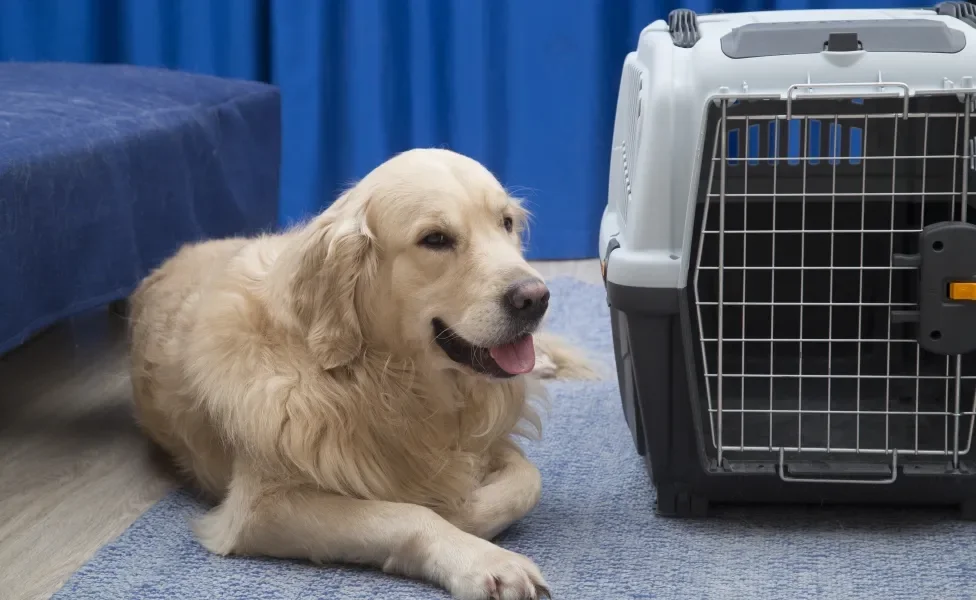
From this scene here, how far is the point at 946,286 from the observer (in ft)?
4.46

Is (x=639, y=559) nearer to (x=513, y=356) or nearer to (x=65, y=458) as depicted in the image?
(x=513, y=356)

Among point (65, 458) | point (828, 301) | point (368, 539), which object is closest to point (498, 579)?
point (368, 539)

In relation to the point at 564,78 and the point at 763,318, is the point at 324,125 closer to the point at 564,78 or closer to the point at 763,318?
the point at 564,78

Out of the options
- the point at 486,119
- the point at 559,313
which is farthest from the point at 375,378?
the point at 486,119

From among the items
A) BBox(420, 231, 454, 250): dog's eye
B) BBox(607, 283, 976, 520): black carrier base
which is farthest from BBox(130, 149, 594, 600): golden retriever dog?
BBox(607, 283, 976, 520): black carrier base

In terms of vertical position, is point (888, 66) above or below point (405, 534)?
above

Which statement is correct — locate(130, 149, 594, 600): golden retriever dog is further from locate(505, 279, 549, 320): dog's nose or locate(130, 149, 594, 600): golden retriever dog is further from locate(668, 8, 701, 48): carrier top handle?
locate(668, 8, 701, 48): carrier top handle

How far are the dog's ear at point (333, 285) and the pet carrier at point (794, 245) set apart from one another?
32 cm

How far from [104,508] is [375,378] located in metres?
0.50

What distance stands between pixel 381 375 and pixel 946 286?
2.30 feet

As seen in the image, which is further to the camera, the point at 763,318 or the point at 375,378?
the point at 763,318

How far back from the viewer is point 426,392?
1.46 m

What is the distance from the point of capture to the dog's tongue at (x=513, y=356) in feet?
4.61

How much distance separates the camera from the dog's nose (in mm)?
1345
